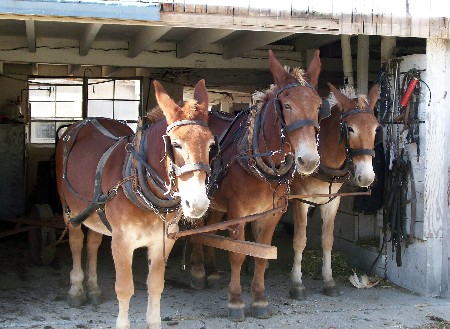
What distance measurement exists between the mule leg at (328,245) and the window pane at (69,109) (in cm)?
595

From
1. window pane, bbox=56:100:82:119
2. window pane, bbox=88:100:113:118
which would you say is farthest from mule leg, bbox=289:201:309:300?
window pane, bbox=56:100:82:119

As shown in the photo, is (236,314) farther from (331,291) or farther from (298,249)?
(331,291)

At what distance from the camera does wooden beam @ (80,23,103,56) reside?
615cm

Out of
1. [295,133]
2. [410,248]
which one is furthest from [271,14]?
[410,248]

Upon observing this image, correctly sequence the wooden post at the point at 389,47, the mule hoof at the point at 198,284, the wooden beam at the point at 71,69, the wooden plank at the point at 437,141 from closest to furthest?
1. the wooden plank at the point at 437,141
2. the mule hoof at the point at 198,284
3. the wooden post at the point at 389,47
4. the wooden beam at the point at 71,69

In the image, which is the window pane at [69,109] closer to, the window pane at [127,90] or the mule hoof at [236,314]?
the window pane at [127,90]

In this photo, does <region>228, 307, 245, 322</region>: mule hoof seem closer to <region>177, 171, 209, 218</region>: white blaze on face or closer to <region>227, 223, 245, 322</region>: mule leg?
<region>227, 223, 245, 322</region>: mule leg

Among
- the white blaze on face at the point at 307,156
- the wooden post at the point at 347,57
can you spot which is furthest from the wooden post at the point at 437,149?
the white blaze on face at the point at 307,156

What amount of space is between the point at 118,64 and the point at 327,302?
4.58 meters

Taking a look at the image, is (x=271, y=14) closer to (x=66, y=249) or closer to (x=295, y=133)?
(x=295, y=133)

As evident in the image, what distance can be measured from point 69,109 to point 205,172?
775 cm

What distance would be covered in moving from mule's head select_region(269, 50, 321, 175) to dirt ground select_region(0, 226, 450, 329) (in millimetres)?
1753

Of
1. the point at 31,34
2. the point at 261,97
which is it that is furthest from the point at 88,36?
the point at 261,97

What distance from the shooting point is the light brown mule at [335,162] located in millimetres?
5586
